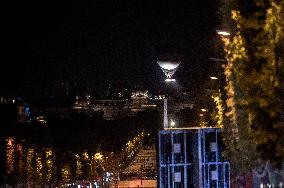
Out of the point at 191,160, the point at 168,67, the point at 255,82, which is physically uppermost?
the point at 168,67

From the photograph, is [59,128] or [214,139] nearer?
[214,139]

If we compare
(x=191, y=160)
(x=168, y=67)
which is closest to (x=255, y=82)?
(x=191, y=160)

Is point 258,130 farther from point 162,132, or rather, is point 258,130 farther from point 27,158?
point 27,158

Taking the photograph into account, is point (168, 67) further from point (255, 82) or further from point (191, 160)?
point (255, 82)

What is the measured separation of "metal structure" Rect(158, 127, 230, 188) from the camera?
10047 mm

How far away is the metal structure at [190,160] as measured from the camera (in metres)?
10.0

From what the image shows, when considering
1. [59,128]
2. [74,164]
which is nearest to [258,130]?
[74,164]

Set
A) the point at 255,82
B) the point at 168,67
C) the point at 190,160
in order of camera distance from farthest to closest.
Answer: the point at 168,67 < the point at 190,160 < the point at 255,82

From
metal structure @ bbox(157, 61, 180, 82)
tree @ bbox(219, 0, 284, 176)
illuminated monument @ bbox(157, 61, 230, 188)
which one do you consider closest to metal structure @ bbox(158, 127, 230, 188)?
illuminated monument @ bbox(157, 61, 230, 188)

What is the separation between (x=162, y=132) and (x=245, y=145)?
4.95ft

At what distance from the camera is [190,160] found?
10250 mm

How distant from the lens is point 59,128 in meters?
66.6

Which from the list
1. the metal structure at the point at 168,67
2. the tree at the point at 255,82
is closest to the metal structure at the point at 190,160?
the tree at the point at 255,82

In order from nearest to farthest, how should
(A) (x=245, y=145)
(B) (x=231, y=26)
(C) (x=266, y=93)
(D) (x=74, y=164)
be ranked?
(C) (x=266, y=93)
(A) (x=245, y=145)
(B) (x=231, y=26)
(D) (x=74, y=164)
